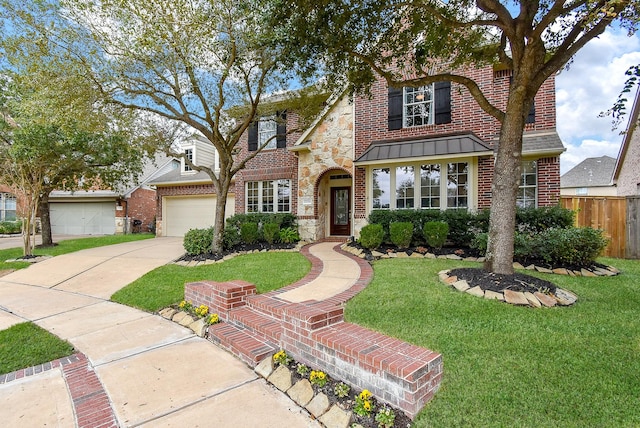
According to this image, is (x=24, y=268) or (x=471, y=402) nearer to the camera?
(x=471, y=402)

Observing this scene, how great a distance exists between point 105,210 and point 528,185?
2405 centimetres

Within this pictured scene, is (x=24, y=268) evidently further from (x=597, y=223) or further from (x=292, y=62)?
(x=597, y=223)

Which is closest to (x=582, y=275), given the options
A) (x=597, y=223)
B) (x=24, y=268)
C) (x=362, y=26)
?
(x=597, y=223)

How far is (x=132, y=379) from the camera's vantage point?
3121 millimetres

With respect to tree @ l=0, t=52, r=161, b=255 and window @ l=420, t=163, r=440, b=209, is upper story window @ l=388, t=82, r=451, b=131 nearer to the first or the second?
window @ l=420, t=163, r=440, b=209

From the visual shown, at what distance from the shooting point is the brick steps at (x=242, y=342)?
3436 mm

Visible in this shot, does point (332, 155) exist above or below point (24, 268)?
above

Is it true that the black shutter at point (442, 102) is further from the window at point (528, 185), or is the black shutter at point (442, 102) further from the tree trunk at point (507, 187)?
the tree trunk at point (507, 187)

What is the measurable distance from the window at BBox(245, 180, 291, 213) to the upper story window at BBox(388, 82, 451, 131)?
482cm

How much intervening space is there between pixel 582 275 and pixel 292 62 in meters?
6.84

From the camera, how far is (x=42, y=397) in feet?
9.39

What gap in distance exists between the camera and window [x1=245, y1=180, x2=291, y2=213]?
12.9 m

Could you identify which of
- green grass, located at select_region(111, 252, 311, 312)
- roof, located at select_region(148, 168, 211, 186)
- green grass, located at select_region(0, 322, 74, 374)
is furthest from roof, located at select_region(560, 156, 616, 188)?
green grass, located at select_region(0, 322, 74, 374)

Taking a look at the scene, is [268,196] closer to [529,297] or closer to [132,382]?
[529,297]
